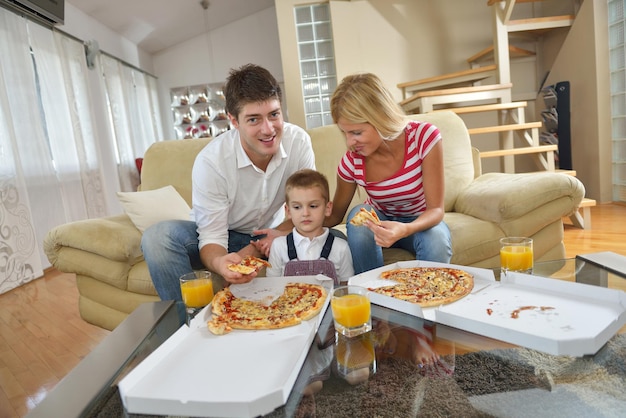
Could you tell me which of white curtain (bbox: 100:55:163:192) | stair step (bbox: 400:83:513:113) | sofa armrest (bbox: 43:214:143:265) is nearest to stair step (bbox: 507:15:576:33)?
stair step (bbox: 400:83:513:113)

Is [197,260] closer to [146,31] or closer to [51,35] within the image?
[51,35]

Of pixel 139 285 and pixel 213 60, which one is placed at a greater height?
pixel 213 60

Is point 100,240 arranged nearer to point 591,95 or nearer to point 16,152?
point 16,152

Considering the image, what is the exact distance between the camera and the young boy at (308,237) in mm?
1604

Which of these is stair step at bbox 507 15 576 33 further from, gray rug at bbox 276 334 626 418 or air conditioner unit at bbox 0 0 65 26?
air conditioner unit at bbox 0 0 65 26

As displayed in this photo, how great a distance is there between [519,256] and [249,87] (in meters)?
1.02

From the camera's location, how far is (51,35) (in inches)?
166

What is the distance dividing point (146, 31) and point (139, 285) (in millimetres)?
5539

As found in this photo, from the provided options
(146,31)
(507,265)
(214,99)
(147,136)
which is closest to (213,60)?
(214,99)

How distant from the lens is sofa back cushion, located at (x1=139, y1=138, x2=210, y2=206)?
7.58ft

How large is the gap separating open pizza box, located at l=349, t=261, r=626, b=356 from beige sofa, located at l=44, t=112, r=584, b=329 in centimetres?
73

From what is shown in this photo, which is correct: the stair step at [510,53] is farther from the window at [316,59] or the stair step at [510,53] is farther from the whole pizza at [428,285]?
Answer: the whole pizza at [428,285]

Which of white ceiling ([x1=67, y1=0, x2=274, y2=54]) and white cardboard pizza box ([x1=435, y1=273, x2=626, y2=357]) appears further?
white ceiling ([x1=67, y1=0, x2=274, y2=54])

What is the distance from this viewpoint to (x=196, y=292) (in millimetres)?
1142
